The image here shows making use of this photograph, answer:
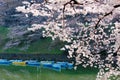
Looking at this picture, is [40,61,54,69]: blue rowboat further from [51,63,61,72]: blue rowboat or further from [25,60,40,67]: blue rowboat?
[51,63,61,72]: blue rowboat

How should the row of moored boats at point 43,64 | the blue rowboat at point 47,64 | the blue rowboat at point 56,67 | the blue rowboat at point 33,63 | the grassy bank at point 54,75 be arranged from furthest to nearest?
the blue rowboat at point 33,63 → the blue rowboat at point 47,64 → the row of moored boats at point 43,64 → the blue rowboat at point 56,67 → the grassy bank at point 54,75

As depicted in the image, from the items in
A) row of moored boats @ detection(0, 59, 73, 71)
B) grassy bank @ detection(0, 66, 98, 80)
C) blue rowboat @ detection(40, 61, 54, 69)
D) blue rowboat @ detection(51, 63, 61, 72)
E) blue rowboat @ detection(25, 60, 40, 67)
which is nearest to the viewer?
grassy bank @ detection(0, 66, 98, 80)

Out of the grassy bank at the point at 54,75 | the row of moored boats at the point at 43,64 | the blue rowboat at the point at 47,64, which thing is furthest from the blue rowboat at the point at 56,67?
the blue rowboat at the point at 47,64

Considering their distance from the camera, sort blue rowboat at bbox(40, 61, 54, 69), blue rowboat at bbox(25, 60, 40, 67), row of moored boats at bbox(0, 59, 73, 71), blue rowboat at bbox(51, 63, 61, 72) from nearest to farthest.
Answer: blue rowboat at bbox(51, 63, 61, 72), row of moored boats at bbox(0, 59, 73, 71), blue rowboat at bbox(40, 61, 54, 69), blue rowboat at bbox(25, 60, 40, 67)

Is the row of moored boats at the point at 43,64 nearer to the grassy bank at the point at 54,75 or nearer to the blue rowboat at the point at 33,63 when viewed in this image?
the blue rowboat at the point at 33,63

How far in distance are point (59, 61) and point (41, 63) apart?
5.91 ft

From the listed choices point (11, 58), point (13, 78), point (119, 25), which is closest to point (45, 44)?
point (11, 58)

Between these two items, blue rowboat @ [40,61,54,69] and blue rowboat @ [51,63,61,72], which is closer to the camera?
blue rowboat @ [51,63,61,72]

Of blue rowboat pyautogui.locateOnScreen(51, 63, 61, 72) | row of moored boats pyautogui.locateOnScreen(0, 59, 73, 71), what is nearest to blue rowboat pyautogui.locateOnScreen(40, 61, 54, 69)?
row of moored boats pyautogui.locateOnScreen(0, 59, 73, 71)

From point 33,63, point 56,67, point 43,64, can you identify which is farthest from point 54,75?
point 33,63

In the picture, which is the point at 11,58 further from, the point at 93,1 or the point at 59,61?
the point at 93,1

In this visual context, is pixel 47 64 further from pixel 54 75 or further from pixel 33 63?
pixel 54 75

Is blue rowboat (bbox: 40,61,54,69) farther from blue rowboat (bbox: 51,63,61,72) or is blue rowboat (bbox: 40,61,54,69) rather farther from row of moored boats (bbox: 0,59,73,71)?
blue rowboat (bbox: 51,63,61,72)

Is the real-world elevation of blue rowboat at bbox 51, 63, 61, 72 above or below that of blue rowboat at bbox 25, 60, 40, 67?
above
